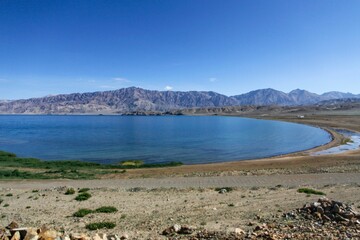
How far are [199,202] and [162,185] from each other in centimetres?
833

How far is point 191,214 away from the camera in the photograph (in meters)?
14.5

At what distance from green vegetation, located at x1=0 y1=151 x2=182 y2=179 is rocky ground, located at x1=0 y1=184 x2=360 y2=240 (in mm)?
9966

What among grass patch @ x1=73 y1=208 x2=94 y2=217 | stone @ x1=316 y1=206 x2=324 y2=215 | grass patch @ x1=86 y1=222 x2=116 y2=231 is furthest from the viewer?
grass patch @ x1=73 y1=208 x2=94 y2=217

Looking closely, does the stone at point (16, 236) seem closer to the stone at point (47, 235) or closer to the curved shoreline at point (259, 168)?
the stone at point (47, 235)

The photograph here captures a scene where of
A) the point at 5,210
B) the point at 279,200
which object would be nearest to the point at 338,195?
the point at 279,200

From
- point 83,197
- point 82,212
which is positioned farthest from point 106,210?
point 83,197

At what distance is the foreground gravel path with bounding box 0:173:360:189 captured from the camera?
80.9 feet

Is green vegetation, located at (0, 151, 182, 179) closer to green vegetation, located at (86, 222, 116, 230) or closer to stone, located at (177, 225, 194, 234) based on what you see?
green vegetation, located at (86, 222, 116, 230)

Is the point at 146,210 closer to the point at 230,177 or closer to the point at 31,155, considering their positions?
the point at 230,177

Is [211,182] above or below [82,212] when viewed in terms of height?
below

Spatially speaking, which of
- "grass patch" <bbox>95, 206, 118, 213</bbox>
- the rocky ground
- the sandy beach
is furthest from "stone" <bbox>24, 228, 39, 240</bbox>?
"grass patch" <bbox>95, 206, 118, 213</bbox>

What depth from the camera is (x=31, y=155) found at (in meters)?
53.7

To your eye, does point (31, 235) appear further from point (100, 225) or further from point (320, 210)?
point (320, 210)

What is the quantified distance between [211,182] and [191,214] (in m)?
11.8
